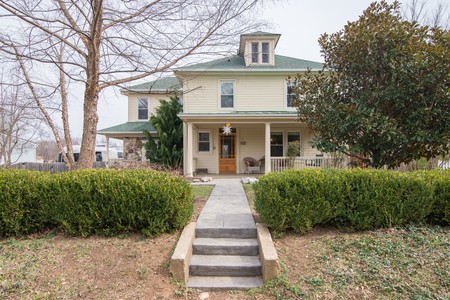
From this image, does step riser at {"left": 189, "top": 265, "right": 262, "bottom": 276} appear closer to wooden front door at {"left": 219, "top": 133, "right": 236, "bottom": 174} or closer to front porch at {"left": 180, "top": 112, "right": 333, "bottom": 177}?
front porch at {"left": 180, "top": 112, "right": 333, "bottom": 177}

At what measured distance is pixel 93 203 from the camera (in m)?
4.26

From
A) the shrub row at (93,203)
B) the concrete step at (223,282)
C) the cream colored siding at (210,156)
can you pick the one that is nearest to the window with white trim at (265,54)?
the cream colored siding at (210,156)

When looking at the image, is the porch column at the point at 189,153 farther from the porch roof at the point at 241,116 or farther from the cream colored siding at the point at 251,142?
the cream colored siding at the point at 251,142

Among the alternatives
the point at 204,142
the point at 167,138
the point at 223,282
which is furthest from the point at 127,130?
the point at 223,282

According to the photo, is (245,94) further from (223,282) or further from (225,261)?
(223,282)

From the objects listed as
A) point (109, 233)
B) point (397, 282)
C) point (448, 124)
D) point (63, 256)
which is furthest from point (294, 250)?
point (448, 124)

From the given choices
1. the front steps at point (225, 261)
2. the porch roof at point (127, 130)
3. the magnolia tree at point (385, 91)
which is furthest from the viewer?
the porch roof at point (127, 130)

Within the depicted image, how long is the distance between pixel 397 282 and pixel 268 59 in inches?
518

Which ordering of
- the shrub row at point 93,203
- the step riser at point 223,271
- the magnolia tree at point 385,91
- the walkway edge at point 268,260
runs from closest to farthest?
the walkway edge at point 268,260 → the step riser at point 223,271 → the shrub row at point 93,203 → the magnolia tree at point 385,91

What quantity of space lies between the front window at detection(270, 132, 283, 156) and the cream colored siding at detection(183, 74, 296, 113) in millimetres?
1753

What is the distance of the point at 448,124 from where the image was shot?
5.22m

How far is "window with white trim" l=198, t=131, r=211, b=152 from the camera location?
1538 cm

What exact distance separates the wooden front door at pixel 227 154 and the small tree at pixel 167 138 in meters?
2.41

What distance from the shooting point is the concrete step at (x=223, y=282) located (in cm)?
352
